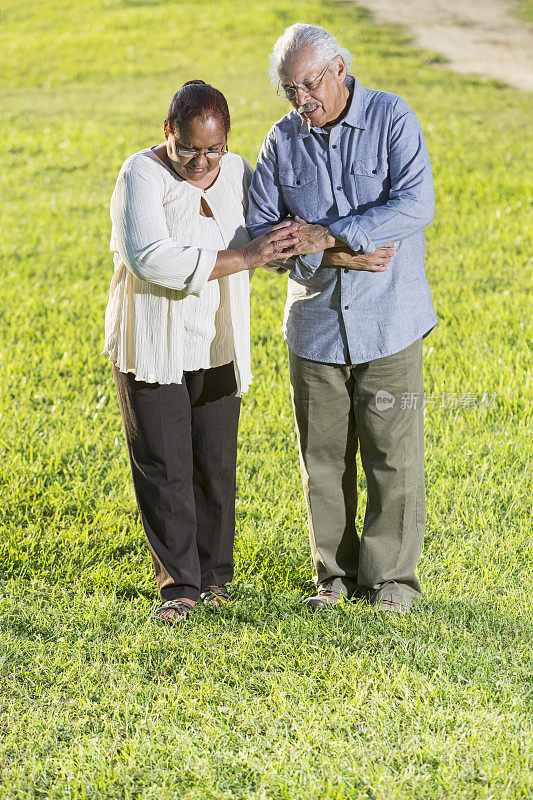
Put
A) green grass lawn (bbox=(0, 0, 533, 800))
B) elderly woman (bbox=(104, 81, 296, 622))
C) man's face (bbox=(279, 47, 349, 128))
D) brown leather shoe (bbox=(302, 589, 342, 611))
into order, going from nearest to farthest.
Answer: green grass lawn (bbox=(0, 0, 533, 800)) < man's face (bbox=(279, 47, 349, 128)) < elderly woman (bbox=(104, 81, 296, 622)) < brown leather shoe (bbox=(302, 589, 342, 611))

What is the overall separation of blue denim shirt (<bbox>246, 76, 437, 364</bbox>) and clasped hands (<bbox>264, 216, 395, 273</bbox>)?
0.16 feet

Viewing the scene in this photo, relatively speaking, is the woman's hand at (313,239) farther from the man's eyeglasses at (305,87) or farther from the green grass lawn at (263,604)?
the green grass lawn at (263,604)

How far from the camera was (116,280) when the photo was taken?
3.49m

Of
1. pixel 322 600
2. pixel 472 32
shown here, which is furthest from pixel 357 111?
pixel 472 32

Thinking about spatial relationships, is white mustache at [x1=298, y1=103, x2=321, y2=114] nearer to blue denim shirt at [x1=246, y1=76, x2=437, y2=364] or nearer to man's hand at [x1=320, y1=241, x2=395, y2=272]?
blue denim shirt at [x1=246, y1=76, x2=437, y2=364]

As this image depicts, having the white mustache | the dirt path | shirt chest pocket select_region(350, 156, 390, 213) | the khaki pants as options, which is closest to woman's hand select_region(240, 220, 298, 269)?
shirt chest pocket select_region(350, 156, 390, 213)

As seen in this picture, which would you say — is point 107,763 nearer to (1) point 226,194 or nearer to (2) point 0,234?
Answer: (1) point 226,194

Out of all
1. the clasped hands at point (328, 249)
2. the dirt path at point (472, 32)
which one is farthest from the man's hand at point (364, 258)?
the dirt path at point (472, 32)

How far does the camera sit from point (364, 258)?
10.6 ft

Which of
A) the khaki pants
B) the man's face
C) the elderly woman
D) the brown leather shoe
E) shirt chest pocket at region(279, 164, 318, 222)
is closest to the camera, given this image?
the man's face

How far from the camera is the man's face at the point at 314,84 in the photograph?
305cm

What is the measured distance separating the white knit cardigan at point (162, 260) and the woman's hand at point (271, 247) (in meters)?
0.14

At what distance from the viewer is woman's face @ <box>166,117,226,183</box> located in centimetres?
303

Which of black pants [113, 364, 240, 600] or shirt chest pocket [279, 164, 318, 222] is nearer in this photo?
shirt chest pocket [279, 164, 318, 222]
